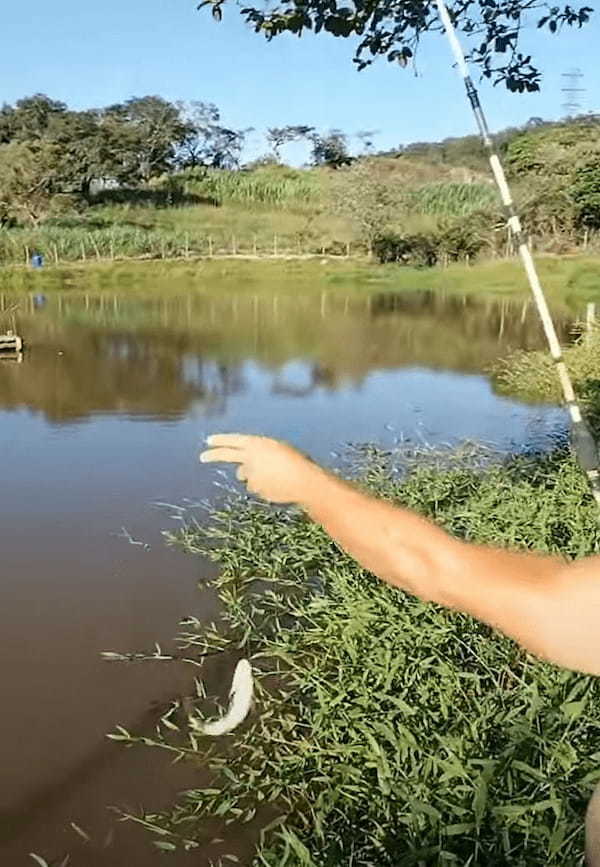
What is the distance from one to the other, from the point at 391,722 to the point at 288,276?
→ 70.0 feet

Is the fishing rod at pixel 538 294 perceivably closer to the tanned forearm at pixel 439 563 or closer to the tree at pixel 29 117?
the tanned forearm at pixel 439 563

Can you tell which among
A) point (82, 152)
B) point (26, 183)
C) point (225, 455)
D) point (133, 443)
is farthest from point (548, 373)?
point (82, 152)

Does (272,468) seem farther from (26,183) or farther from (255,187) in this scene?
(255,187)

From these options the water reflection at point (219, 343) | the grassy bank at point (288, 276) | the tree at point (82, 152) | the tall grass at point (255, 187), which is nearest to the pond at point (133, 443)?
the water reflection at point (219, 343)

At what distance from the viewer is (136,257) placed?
81.4 ft

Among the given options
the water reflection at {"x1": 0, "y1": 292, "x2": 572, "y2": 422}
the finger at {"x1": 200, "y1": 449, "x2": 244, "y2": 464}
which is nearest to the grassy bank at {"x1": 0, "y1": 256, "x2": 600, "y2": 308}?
the water reflection at {"x1": 0, "y1": 292, "x2": 572, "y2": 422}

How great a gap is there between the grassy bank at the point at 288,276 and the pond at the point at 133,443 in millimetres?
2323

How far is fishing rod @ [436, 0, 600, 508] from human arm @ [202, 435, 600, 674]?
366 millimetres

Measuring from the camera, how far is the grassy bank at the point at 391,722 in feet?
5.82

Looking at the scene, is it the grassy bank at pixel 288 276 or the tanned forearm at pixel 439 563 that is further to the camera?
the grassy bank at pixel 288 276

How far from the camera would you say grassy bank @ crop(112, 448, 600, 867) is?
177 centimetres

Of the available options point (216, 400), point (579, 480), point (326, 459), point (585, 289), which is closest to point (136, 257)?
point (585, 289)

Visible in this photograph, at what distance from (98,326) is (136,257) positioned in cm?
1040

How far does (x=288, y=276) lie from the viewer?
907 inches
